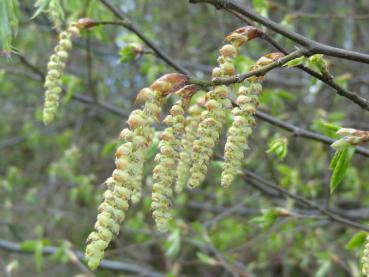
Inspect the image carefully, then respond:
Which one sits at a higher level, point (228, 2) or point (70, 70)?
point (228, 2)

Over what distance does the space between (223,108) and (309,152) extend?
13.6 feet

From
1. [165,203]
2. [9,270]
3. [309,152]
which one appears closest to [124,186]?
[165,203]

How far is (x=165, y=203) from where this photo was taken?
1304mm

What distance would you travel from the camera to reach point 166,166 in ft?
4.24

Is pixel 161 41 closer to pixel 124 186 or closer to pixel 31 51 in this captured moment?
pixel 31 51

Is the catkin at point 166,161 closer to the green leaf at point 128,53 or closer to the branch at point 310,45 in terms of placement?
the branch at point 310,45

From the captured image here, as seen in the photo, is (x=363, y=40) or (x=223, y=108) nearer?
(x=223, y=108)

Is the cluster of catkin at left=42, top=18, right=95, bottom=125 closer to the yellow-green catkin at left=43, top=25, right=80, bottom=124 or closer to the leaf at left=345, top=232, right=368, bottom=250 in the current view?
the yellow-green catkin at left=43, top=25, right=80, bottom=124

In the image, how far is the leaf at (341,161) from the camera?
4.92 feet

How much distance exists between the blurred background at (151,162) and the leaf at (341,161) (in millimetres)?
2257

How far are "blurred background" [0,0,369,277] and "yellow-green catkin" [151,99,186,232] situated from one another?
254cm

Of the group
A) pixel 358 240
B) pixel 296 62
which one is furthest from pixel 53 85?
pixel 358 240

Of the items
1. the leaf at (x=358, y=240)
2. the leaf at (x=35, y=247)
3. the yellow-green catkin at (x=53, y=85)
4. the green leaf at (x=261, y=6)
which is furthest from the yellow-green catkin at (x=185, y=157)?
the leaf at (x=35, y=247)

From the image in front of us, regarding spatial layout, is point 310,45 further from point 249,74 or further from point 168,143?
point 168,143
